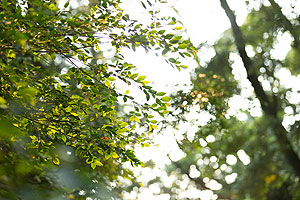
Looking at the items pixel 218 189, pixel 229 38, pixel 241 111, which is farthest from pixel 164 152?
pixel 218 189

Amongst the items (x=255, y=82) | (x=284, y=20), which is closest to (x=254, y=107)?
(x=255, y=82)

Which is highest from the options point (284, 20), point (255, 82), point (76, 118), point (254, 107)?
point (284, 20)

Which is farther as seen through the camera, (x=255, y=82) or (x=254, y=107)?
(x=254, y=107)

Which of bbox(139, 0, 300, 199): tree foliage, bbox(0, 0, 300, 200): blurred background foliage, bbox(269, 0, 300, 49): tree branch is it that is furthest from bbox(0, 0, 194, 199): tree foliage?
bbox(269, 0, 300, 49): tree branch

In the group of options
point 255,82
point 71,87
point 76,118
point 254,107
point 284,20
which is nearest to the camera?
point 71,87

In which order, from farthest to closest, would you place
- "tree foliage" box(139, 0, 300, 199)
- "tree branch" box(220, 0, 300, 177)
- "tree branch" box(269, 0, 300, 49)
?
"tree branch" box(269, 0, 300, 49)
"tree branch" box(220, 0, 300, 177)
"tree foliage" box(139, 0, 300, 199)

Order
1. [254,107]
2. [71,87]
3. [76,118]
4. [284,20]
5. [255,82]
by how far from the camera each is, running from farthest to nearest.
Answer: [254,107], [255,82], [284,20], [76,118], [71,87]

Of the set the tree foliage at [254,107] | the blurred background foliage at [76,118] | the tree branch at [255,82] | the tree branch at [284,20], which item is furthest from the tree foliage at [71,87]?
the tree branch at [284,20]

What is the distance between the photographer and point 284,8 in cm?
780

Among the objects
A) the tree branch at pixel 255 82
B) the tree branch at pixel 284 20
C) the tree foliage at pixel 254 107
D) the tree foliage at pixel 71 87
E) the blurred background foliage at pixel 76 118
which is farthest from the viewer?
the tree branch at pixel 284 20

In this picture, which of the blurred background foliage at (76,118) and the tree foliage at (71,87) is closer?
the blurred background foliage at (76,118)

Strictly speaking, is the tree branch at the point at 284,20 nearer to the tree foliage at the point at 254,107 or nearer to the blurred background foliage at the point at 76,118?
the tree foliage at the point at 254,107

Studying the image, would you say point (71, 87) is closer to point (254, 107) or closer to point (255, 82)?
point (255, 82)

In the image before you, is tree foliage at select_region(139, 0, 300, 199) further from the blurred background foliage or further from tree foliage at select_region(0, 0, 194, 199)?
tree foliage at select_region(0, 0, 194, 199)
